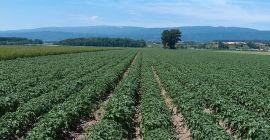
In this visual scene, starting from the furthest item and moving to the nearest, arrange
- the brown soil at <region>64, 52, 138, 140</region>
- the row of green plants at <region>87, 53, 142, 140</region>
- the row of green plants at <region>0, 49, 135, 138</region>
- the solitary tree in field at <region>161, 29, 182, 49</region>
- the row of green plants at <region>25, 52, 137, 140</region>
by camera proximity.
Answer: the solitary tree in field at <region>161, 29, 182, 49</region>
the brown soil at <region>64, 52, 138, 140</region>
the row of green plants at <region>0, 49, 135, 138</region>
the row of green plants at <region>25, 52, 137, 140</region>
the row of green plants at <region>87, 53, 142, 140</region>

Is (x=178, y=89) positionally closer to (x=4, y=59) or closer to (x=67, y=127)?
(x=67, y=127)

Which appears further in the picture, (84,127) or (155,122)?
→ (84,127)

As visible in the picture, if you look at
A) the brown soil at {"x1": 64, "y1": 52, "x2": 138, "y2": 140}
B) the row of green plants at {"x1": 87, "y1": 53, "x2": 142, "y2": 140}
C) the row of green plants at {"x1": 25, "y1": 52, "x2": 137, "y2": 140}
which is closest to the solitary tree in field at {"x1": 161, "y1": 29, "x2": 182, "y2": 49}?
the row of green plants at {"x1": 25, "y1": 52, "x2": 137, "y2": 140}

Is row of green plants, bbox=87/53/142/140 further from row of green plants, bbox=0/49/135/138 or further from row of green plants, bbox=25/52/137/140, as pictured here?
row of green plants, bbox=0/49/135/138

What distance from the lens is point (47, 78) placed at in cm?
2647

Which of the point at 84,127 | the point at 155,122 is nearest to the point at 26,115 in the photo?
the point at 84,127

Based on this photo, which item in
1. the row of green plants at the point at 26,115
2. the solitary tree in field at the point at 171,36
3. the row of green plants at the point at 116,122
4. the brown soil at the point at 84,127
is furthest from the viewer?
the solitary tree in field at the point at 171,36

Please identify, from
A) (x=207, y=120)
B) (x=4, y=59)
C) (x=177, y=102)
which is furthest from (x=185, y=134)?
(x=4, y=59)

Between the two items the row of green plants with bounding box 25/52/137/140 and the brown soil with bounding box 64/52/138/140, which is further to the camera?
the brown soil with bounding box 64/52/138/140

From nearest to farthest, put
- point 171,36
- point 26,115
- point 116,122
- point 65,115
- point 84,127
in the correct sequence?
point 116,122 < point 65,115 < point 26,115 < point 84,127 < point 171,36

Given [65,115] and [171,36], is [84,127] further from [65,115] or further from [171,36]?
[171,36]

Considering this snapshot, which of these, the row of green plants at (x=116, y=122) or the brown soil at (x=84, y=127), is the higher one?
the row of green plants at (x=116, y=122)

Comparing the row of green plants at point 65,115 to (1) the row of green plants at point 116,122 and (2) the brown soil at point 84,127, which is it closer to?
(2) the brown soil at point 84,127

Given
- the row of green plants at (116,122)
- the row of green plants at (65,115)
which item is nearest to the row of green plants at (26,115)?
→ the row of green plants at (65,115)
